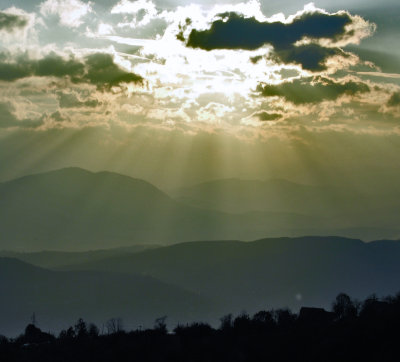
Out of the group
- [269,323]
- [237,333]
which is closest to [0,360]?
[237,333]

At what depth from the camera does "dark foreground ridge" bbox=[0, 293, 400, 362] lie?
93750mm

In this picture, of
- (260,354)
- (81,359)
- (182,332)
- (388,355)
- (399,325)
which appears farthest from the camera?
(182,332)

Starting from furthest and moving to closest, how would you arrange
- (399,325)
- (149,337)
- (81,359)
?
(149,337) < (81,359) < (399,325)

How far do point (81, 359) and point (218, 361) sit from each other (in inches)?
1181

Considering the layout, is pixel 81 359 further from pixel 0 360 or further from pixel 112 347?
pixel 0 360

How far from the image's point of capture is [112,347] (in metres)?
123

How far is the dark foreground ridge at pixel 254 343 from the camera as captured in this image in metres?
93.8

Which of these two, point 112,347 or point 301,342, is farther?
point 112,347

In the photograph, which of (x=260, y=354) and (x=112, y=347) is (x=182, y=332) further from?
(x=260, y=354)

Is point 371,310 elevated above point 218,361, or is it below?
above

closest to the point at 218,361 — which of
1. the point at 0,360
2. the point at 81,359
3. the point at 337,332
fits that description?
the point at 337,332

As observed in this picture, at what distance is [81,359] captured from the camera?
11794cm

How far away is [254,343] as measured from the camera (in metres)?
110

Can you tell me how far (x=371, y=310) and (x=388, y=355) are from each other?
115ft
